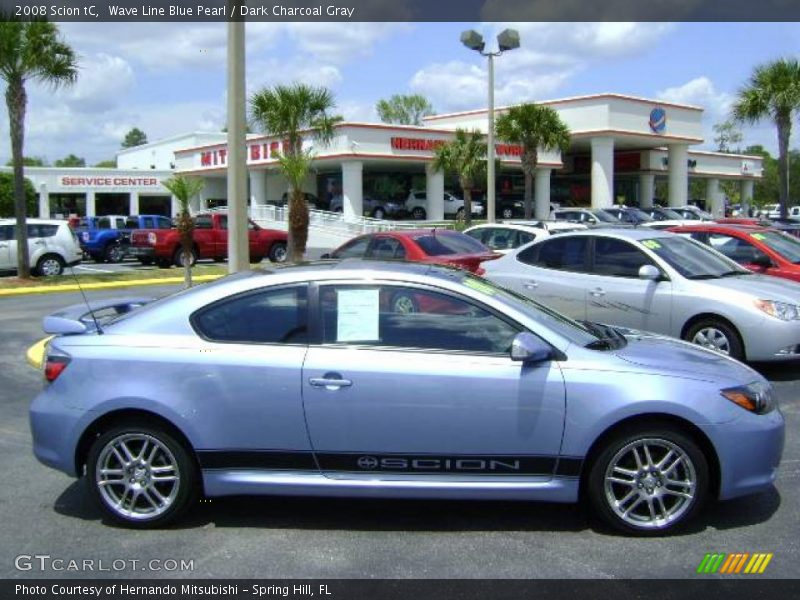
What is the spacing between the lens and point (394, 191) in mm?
50344

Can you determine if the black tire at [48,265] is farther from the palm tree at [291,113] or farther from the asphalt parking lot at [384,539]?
the asphalt parking lot at [384,539]

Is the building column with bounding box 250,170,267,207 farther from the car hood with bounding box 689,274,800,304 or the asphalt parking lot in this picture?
the asphalt parking lot

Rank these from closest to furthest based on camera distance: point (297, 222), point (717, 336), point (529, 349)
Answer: point (529, 349) → point (717, 336) → point (297, 222)

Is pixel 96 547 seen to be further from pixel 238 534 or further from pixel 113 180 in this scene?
pixel 113 180

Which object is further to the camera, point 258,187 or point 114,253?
point 258,187

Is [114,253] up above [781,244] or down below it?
below

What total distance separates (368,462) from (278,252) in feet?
74.4

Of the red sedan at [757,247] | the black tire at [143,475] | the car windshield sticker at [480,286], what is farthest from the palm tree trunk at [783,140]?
the black tire at [143,475]

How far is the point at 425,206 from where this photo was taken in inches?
1752

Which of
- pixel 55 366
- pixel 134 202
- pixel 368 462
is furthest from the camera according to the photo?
pixel 134 202

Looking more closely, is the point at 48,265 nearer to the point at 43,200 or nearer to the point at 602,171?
the point at 602,171

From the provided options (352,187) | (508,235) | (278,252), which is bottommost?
(278,252)

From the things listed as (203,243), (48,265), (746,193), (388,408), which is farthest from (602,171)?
(388,408)
